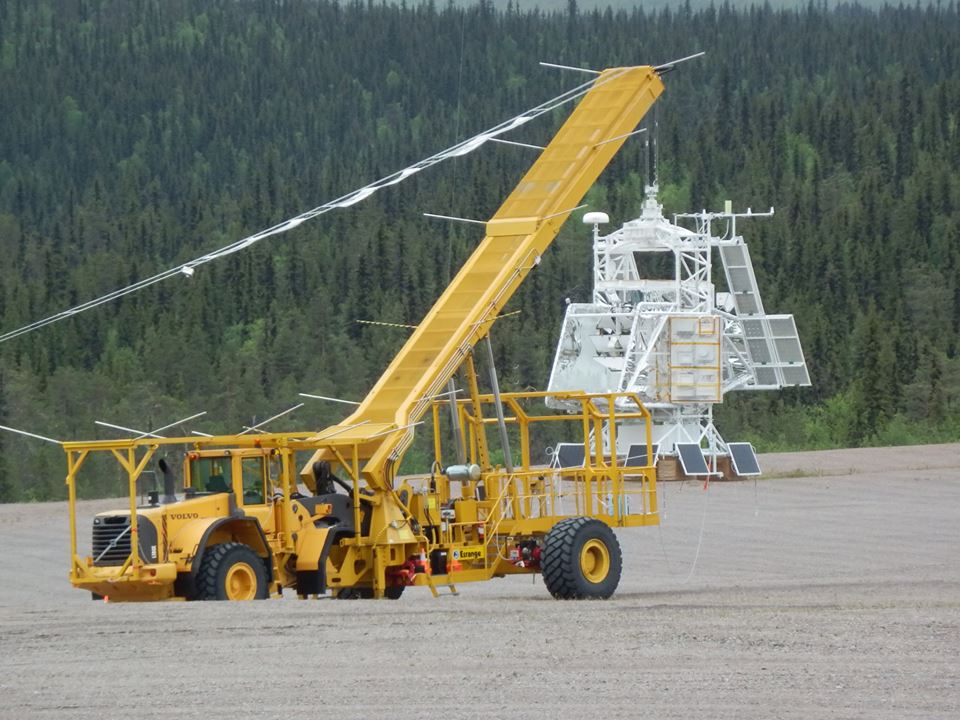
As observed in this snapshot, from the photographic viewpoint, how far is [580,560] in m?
20.5

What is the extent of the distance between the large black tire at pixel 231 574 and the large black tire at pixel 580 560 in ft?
10.2

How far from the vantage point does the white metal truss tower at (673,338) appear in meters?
42.8

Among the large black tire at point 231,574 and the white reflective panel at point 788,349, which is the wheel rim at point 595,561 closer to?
the large black tire at point 231,574

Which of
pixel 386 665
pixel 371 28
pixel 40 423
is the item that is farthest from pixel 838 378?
pixel 371 28

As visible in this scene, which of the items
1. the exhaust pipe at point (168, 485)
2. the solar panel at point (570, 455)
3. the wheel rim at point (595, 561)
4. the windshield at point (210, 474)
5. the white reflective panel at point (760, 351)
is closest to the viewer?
the exhaust pipe at point (168, 485)

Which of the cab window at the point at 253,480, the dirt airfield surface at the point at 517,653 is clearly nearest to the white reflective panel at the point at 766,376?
the dirt airfield surface at the point at 517,653

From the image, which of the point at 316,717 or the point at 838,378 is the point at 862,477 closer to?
the point at 316,717

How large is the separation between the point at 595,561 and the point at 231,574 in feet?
13.7

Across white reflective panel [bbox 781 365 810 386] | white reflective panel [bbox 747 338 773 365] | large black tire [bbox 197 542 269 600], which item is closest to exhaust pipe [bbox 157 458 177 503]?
large black tire [bbox 197 542 269 600]

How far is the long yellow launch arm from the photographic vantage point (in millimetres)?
20188

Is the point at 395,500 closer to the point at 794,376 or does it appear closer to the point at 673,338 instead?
the point at 673,338

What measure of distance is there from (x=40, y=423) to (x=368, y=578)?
49461 millimetres

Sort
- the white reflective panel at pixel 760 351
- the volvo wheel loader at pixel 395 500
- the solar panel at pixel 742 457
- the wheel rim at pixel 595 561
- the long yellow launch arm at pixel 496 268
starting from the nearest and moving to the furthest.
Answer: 1. the volvo wheel loader at pixel 395 500
2. the long yellow launch arm at pixel 496 268
3. the wheel rim at pixel 595 561
4. the solar panel at pixel 742 457
5. the white reflective panel at pixel 760 351

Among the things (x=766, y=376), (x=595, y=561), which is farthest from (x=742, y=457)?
(x=595, y=561)
